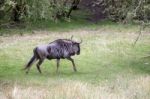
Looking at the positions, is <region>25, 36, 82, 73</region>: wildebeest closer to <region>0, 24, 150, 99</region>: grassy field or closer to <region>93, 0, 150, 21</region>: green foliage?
<region>0, 24, 150, 99</region>: grassy field

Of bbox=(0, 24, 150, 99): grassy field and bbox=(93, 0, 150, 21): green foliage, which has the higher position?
bbox=(93, 0, 150, 21): green foliage

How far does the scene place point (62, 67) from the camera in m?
28.9

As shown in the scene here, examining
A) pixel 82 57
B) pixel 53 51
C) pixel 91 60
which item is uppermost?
pixel 53 51

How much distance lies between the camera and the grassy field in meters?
15.8

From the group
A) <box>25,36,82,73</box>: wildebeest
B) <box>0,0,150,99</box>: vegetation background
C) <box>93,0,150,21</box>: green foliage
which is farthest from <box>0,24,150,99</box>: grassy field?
<box>93,0,150,21</box>: green foliage

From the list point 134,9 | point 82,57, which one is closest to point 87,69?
point 82,57

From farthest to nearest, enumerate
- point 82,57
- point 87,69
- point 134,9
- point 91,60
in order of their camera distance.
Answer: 1. point 82,57
2. point 91,60
3. point 87,69
4. point 134,9

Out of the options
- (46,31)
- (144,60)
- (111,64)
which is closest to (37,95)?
(111,64)

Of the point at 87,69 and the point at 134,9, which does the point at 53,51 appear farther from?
the point at 134,9

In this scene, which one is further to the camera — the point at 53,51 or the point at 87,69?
the point at 87,69

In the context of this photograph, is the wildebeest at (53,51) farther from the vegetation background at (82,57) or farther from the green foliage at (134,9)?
the green foliage at (134,9)

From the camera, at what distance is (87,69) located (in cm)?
2831

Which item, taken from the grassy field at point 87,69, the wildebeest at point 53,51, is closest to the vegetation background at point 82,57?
the grassy field at point 87,69

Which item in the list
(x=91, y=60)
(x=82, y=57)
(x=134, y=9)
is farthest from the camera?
(x=82, y=57)
